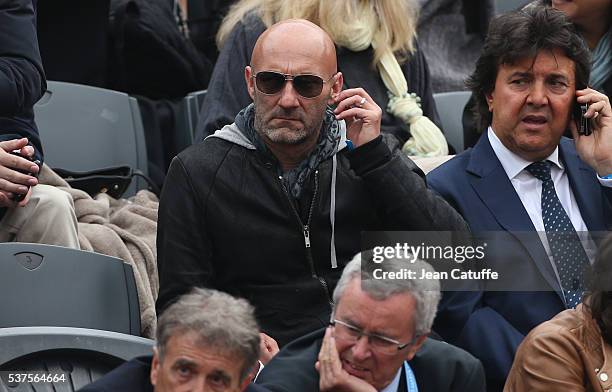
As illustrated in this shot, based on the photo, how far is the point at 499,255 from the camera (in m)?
4.45

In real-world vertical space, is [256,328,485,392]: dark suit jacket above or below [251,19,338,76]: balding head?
below

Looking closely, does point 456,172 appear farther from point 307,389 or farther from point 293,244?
point 307,389

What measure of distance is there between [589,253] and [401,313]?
116 cm

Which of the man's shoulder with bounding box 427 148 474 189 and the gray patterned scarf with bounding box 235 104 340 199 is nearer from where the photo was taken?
the gray patterned scarf with bounding box 235 104 340 199

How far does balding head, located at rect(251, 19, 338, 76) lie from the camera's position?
4414mm

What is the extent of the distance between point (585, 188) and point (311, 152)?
3.11 ft

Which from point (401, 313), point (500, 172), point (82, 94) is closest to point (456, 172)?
point (500, 172)

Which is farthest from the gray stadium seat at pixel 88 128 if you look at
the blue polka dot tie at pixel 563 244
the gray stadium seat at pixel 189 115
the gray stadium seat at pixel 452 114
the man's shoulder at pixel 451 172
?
the blue polka dot tie at pixel 563 244

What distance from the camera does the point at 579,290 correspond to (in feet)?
14.6

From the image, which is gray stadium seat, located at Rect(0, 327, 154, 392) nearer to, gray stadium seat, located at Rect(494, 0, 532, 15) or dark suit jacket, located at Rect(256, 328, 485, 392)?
dark suit jacket, located at Rect(256, 328, 485, 392)

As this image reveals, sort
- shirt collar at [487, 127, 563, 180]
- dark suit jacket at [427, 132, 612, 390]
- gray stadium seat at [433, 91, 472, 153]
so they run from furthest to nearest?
gray stadium seat at [433, 91, 472, 153]
shirt collar at [487, 127, 563, 180]
dark suit jacket at [427, 132, 612, 390]

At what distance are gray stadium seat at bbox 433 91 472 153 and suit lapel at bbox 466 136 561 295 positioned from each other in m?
1.39

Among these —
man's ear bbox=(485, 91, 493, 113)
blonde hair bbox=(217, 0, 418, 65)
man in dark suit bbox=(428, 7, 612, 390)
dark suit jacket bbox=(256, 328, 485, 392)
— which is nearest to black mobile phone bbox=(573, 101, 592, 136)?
man in dark suit bbox=(428, 7, 612, 390)

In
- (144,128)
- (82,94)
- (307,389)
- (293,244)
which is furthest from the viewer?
(144,128)
